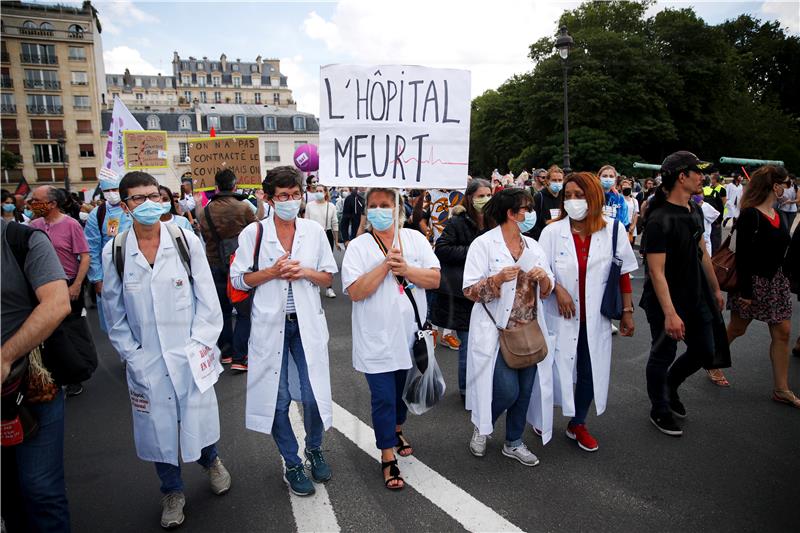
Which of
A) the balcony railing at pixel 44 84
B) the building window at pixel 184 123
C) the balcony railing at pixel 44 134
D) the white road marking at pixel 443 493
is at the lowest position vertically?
the white road marking at pixel 443 493

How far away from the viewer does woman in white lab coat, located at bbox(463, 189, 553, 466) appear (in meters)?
3.54

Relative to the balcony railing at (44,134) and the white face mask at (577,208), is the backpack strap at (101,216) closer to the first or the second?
the white face mask at (577,208)

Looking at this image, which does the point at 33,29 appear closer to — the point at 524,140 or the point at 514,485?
the point at 524,140

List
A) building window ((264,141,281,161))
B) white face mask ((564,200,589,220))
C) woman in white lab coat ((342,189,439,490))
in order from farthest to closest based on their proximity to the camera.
Result: building window ((264,141,281,161)), white face mask ((564,200,589,220)), woman in white lab coat ((342,189,439,490))

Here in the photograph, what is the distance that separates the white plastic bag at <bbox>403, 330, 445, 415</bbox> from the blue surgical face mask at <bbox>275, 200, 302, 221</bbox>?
1149 mm

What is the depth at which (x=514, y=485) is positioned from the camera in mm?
3352

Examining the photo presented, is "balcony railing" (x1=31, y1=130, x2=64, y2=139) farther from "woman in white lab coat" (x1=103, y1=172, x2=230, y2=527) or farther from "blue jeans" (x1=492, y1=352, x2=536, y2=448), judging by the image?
"blue jeans" (x1=492, y1=352, x2=536, y2=448)

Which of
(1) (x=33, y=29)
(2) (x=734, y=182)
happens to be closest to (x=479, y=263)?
(2) (x=734, y=182)

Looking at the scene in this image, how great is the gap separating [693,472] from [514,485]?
1.23 metres

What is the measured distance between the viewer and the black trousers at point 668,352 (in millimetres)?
3945

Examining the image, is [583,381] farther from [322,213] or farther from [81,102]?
[81,102]

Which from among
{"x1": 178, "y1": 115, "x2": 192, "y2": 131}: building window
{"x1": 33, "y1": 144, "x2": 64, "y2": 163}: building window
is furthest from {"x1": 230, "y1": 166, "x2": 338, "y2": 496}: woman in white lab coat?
{"x1": 33, "y1": 144, "x2": 64, "y2": 163}: building window

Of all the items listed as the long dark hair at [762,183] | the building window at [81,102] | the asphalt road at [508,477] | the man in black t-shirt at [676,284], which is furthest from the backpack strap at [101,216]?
the building window at [81,102]

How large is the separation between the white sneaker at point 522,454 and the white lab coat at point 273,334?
4.35ft
